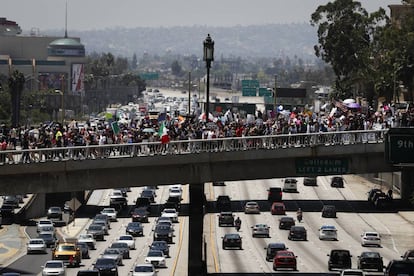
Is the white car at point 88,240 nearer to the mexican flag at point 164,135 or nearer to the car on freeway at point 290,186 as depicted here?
the mexican flag at point 164,135

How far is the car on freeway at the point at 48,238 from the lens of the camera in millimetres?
87306

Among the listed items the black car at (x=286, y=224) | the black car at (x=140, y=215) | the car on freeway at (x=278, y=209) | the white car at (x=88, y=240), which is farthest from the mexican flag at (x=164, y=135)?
the car on freeway at (x=278, y=209)

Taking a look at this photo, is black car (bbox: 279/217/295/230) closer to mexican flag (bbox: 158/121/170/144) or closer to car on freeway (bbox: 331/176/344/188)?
car on freeway (bbox: 331/176/344/188)

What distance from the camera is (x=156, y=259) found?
249 feet

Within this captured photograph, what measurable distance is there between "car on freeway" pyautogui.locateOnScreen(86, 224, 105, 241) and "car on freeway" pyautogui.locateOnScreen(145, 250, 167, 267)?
50.7 ft

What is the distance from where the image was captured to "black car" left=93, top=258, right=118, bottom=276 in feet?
219

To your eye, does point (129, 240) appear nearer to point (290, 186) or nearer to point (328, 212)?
point (328, 212)

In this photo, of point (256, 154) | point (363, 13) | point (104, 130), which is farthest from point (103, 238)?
point (363, 13)

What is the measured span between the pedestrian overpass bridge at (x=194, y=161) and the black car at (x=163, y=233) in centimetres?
2736

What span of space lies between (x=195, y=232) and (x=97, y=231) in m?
31.8

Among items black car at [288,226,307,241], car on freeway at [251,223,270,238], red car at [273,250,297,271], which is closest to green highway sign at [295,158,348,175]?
red car at [273,250,297,271]

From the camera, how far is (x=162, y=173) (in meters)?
62.0

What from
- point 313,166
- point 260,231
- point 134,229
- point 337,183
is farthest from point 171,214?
point 313,166

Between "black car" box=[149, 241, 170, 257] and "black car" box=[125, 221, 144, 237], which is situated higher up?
"black car" box=[149, 241, 170, 257]
